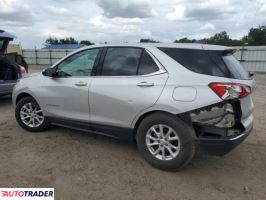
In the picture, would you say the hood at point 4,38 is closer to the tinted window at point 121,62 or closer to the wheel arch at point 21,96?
the wheel arch at point 21,96

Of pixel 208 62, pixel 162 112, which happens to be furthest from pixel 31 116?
pixel 208 62

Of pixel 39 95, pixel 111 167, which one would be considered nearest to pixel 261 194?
pixel 111 167

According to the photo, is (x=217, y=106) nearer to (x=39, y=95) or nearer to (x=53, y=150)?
(x=53, y=150)

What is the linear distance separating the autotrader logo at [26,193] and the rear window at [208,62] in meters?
2.26

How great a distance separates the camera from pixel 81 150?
4.60 m

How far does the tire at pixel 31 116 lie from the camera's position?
17.4ft

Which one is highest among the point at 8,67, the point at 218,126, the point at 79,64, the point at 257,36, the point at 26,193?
the point at 257,36

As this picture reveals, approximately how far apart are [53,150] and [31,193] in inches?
50.6

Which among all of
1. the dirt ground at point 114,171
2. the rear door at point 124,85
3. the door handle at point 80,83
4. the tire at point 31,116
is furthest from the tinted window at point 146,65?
the tire at point 31,116

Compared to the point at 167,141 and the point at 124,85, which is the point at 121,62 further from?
the point at 167,141

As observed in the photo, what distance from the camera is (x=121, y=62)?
4.29 meters

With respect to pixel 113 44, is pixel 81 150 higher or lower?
lower

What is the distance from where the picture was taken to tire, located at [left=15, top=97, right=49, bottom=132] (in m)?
5.31

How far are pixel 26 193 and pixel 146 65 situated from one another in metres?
2.19
